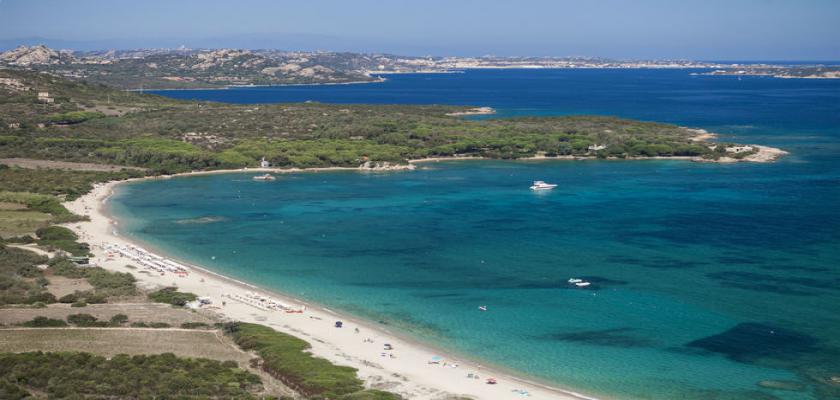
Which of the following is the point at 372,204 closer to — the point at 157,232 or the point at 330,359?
the point at 157,232

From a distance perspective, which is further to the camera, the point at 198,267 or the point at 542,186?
the point at 542,186

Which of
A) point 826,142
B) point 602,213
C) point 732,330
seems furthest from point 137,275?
point 826,142

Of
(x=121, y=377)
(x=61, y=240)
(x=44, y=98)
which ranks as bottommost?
(x=61, y=240)

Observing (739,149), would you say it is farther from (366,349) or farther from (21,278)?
(21,278)

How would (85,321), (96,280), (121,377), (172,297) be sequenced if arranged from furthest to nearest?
(96,280) → (172,297) → (85,321) → (121,377)

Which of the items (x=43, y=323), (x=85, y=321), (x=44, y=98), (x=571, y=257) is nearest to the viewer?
(x=43, y=323)

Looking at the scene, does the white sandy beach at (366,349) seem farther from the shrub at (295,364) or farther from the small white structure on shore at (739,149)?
the small white structure on shore at (739,149)

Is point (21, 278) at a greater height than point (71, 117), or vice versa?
point (71, 117)

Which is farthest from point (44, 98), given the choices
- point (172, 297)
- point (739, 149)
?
point (739, 149)
